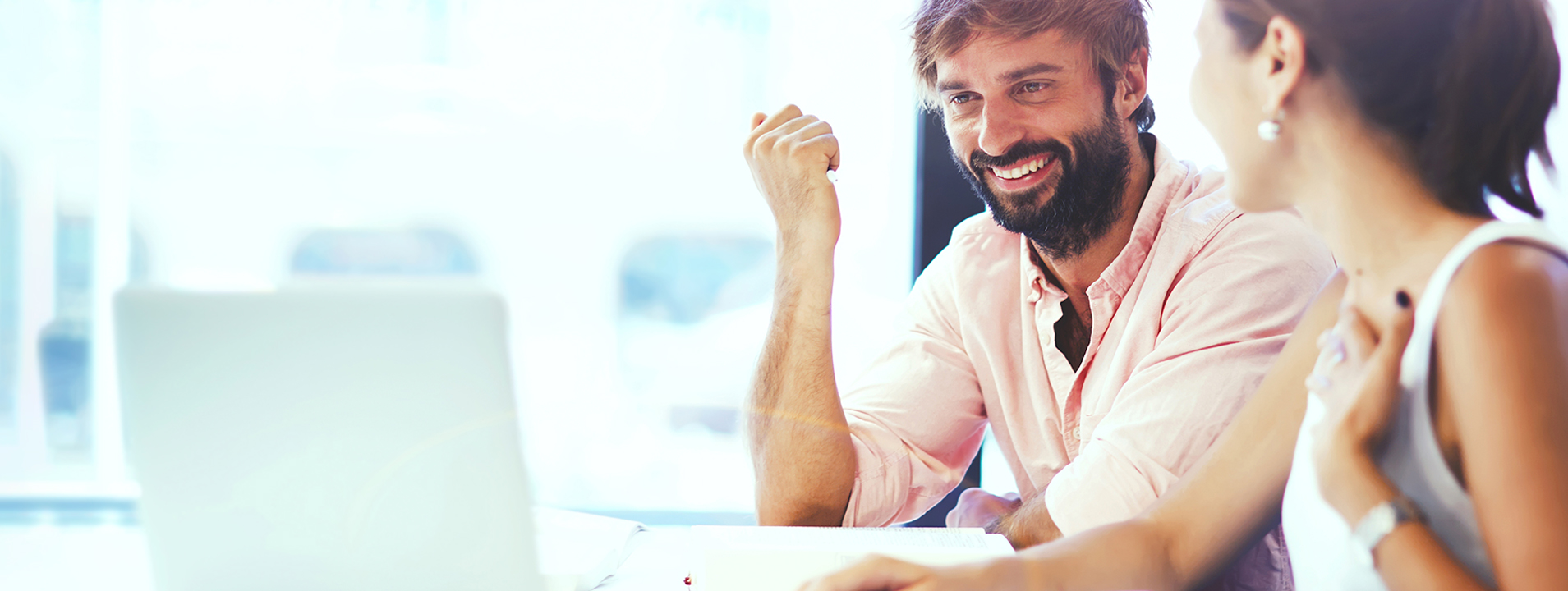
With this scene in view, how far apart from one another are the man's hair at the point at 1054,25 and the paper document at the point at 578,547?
60 centimetres

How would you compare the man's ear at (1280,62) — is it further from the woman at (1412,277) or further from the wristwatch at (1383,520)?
the wristwatch at (1383,520)

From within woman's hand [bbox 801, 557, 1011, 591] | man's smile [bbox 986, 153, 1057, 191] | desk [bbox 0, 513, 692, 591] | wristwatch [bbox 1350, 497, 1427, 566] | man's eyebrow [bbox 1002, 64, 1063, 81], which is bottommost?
desk [bbox 0, 513, 692, 591]

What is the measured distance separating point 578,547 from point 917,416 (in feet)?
1.37

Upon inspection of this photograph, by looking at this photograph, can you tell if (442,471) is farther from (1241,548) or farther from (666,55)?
(666,55)

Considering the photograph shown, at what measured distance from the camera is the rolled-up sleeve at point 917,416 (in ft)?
3.45

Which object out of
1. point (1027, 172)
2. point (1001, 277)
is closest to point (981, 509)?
point (1001, 277)

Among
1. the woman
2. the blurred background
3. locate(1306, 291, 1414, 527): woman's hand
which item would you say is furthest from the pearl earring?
the blurred background

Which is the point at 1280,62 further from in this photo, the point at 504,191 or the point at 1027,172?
the point at 504,191

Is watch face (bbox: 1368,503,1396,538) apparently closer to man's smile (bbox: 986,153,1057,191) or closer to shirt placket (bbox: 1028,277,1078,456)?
shirt placket (bbox: 1028,277,1078,456)

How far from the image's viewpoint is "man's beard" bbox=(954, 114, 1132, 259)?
1054 millimetres

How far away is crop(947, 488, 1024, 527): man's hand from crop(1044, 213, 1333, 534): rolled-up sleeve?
0.49ft

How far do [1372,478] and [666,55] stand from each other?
1196 mm

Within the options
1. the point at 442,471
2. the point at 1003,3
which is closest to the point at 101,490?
the point at 442,471

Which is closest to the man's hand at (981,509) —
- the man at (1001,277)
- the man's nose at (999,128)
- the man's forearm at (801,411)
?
the man at (1001,277)
